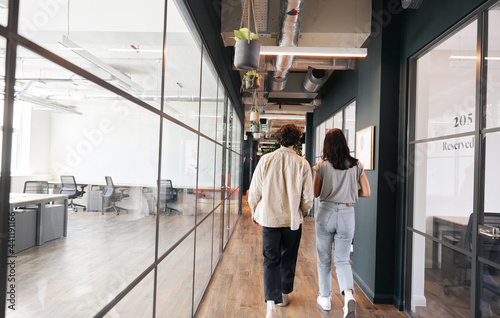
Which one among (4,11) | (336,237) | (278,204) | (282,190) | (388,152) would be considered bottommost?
(336,237)

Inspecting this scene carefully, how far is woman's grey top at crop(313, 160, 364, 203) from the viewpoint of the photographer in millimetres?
2521

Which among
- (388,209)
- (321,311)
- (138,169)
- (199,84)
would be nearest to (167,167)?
(138,169)

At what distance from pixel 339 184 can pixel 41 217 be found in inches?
86.5

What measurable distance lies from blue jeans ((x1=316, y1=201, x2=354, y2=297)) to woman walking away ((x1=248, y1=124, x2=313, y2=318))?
0.55ft

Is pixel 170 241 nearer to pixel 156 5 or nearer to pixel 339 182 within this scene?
pixel 156 5

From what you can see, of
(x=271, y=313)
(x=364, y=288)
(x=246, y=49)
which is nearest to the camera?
(x=246, y=49)

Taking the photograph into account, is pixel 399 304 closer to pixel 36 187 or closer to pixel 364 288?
pixel 364 288

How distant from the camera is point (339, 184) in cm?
253

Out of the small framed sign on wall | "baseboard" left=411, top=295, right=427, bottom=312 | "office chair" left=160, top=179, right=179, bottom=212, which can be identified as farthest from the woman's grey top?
"office chair" left=160, top=179, right=179, bottom=212

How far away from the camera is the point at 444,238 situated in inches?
88.0

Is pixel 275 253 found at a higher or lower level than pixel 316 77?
lower

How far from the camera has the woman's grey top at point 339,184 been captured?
252cm

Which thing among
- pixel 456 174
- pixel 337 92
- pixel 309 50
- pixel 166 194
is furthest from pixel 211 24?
pixel 337 92

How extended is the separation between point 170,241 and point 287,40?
2.30 m
